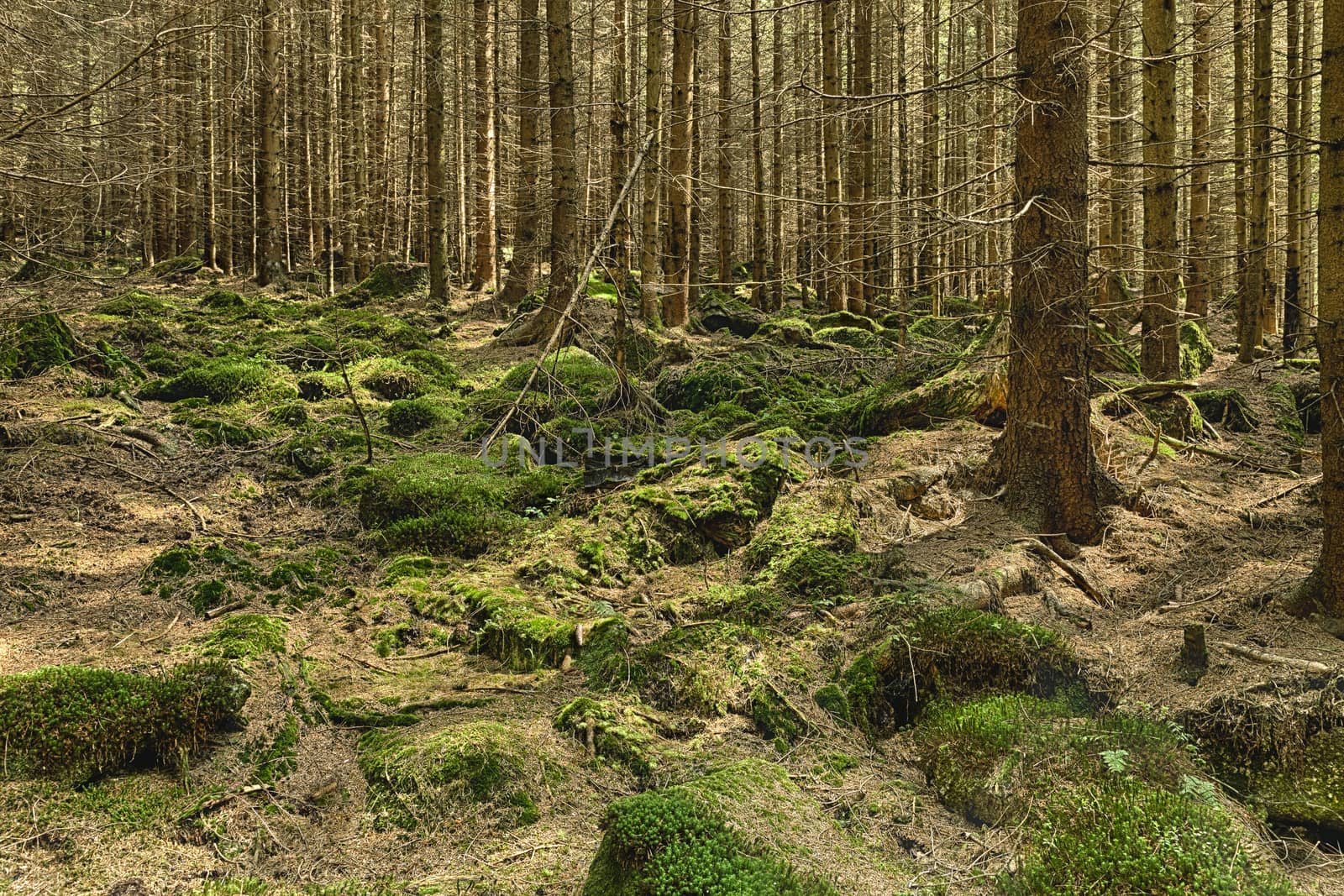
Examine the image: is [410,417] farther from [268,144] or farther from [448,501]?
[268,144]

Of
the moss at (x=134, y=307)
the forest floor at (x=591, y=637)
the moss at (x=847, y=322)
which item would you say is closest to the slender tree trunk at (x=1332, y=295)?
the forest floor at (x=591, y=637)

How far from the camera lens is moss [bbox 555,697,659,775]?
154 inches

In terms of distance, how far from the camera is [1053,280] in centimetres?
562

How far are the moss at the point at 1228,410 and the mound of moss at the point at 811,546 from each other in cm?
568

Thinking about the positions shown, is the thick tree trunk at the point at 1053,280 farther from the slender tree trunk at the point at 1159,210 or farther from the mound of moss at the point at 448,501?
the slender tree trunk at the point at 1159,210

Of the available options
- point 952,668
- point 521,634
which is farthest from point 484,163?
point 952,668

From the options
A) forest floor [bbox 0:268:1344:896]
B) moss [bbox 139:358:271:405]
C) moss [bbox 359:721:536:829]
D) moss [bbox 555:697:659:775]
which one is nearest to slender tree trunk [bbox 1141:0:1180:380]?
forest floor [bbox 0:268:1344:896]

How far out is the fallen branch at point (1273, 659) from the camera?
385cm

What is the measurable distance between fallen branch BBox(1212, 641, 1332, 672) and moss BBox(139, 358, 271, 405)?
977 cm

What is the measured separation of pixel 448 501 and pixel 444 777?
10.6 feet

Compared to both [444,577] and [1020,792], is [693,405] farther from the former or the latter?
[1020,792]

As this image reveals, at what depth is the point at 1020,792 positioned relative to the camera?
348cm

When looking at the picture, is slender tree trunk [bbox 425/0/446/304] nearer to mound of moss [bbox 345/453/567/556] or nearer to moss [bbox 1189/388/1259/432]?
mound of moss [bbox 345/453/567/556]

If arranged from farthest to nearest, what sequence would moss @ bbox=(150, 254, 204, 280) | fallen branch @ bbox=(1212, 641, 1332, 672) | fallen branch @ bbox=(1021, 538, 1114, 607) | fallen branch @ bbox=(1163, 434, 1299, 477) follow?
moss @ bbox=(150, 254, 204, 280) < fallen branch @ bbox=(1163, 434, 1299, 477) < fallen branch @ bbox=(1021, 538, 1114, 607) < fallen branch @ bbox=(1212, 641, 1332, 672)
